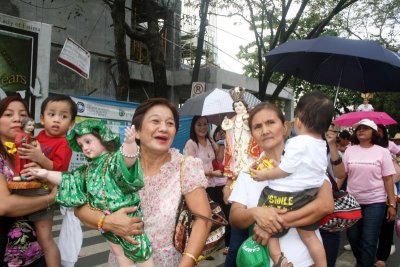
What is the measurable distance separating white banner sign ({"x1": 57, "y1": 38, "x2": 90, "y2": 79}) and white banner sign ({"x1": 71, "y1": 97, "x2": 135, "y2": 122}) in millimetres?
1134

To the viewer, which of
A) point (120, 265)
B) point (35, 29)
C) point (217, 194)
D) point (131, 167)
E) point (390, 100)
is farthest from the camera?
point (390, 100)

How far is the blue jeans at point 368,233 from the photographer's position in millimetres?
4141

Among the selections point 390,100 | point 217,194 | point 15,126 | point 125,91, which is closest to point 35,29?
point 125,91

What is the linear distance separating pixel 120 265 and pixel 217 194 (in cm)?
338

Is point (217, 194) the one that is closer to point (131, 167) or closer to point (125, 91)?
point (131, 167)

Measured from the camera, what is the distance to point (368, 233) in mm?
4145

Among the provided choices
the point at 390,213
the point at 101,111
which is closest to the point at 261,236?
the point at 390,213

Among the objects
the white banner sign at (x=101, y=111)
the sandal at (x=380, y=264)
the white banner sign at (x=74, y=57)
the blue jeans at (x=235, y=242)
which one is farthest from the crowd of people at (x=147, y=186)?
the white banner sign at (x=74, y=57)

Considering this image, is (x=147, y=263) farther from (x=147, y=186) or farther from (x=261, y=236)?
(x=261, y=236)

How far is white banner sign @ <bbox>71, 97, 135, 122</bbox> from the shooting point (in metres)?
7.67

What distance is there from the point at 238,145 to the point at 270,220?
1644mm

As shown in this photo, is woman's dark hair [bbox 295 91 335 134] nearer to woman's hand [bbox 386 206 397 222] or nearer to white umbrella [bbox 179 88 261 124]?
white umbrella [bbox 179 88 261 124]

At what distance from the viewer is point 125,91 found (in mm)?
9820

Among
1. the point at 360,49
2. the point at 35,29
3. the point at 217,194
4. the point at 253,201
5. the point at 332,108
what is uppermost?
the point at 35,29
